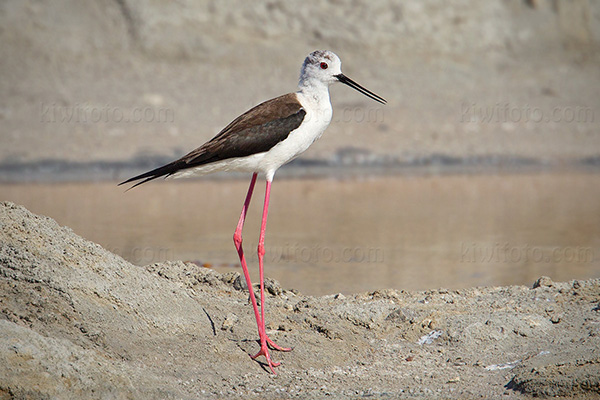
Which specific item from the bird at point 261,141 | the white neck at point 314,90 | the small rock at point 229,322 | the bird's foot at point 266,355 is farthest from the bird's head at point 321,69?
the bird's foot at point 266,355

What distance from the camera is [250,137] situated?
211 inches

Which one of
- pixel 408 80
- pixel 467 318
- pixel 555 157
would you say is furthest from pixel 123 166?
pixel 467 318

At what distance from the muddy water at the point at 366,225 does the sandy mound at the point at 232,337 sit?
1.44 meters

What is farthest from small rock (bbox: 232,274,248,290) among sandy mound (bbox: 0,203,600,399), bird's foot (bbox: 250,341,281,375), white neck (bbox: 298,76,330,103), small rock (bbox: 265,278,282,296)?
white neck (bbox: 298,76,330,103)

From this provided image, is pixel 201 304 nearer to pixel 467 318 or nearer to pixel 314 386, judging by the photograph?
pixel 314 386

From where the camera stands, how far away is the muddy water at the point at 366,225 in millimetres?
7797

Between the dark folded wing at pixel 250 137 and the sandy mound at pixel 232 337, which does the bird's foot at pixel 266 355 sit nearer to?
the sandy mound at pixel 232 337

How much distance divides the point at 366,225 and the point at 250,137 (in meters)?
4.74

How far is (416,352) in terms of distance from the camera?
5.23 meters

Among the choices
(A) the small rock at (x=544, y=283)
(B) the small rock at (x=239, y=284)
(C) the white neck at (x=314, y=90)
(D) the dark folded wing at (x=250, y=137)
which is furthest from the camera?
(A) the small rock at (x=544, y=283)

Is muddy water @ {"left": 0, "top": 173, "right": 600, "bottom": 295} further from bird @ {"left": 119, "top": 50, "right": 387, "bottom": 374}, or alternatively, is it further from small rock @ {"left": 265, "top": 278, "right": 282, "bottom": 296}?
bird @ {"left": 119, "top": 50, "right": 387, "bottom": 374}

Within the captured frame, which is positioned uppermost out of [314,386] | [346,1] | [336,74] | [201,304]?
[346,1]

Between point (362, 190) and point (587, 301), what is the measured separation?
6500 mm

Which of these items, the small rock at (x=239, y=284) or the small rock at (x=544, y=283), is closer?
the small rock at (x=239, y=284)
